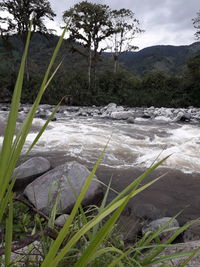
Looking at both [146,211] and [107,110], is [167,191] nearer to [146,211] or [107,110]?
[146,211]

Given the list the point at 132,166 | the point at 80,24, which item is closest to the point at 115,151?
the point at 132,166

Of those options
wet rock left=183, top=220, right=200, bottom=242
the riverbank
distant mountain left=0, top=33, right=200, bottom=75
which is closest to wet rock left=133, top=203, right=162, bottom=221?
the riverbank

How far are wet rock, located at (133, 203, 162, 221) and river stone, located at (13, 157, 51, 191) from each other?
1.56m

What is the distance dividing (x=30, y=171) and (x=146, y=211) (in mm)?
1785

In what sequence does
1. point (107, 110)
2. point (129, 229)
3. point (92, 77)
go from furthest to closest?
point (92, 77) < point (107, 110) < point (129, 229)

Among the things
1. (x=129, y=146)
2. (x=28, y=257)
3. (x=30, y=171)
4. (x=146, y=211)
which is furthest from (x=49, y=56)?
(x=28, y=257)

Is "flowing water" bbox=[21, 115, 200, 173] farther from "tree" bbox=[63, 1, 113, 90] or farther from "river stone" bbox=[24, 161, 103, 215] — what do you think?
"tree" bbox=[63, 1, 113, 90]

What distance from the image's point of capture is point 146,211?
8.86 ft

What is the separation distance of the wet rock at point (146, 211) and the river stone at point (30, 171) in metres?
1.56

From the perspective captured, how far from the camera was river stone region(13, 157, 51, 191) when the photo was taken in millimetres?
3105

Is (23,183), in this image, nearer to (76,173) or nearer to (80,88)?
(76,173)

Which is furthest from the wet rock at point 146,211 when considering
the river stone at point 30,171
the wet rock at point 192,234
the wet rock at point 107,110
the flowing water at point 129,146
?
the wet rock at point 107,110

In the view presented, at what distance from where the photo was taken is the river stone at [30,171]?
3105 millimetres

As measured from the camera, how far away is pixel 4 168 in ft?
1.52
